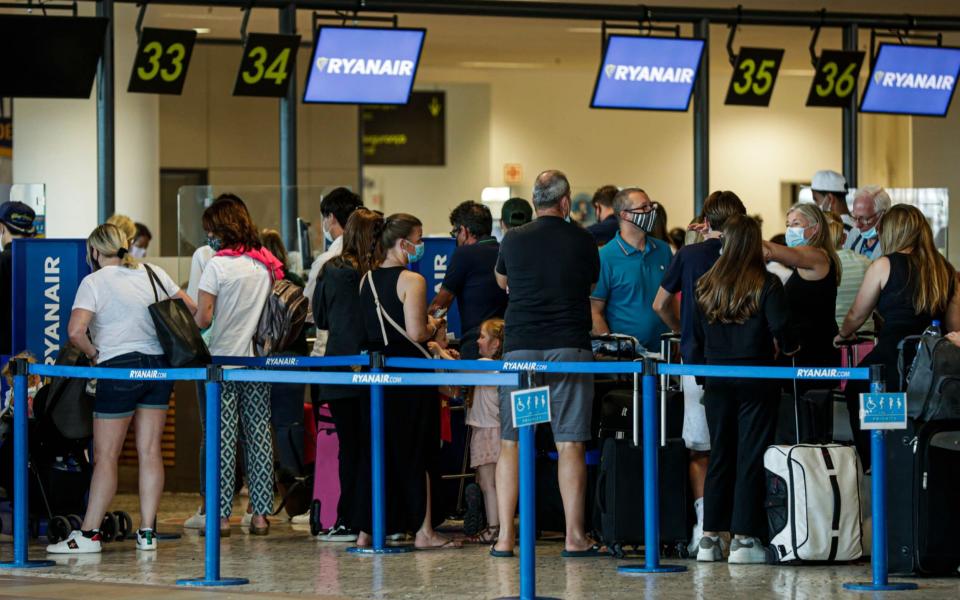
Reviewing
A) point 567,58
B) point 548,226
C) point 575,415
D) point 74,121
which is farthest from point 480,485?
point 567,58

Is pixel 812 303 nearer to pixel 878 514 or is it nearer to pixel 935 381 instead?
pixel 935 381

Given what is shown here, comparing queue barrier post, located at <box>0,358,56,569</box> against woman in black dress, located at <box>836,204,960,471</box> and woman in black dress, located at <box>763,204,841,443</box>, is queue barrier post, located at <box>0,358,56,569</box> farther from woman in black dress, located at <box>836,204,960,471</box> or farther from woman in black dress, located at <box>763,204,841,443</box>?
woman in black dress, located at <box>836,204,960,471</box>

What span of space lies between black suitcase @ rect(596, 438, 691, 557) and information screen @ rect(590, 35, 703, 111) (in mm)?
6080

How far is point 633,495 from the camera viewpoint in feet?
21.5

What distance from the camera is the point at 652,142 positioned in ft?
65.0

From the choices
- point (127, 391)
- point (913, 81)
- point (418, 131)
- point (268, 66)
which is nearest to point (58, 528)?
point (127, 391)

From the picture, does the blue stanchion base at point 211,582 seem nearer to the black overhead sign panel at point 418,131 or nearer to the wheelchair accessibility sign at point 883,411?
the wheelchair accessibility sign at point 883,411

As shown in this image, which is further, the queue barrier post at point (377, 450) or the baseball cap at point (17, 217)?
the baseball cap at point (17, 217)

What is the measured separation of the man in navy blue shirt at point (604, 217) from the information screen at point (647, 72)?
385 cm

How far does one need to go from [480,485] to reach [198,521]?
61.6 inches

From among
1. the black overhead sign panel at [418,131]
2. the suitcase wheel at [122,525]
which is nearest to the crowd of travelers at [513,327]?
the suitcase wheel at [122,525]

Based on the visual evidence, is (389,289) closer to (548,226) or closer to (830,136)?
(548,226)

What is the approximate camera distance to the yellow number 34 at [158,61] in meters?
11.4

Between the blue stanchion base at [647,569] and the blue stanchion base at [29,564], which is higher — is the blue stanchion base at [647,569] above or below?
above
